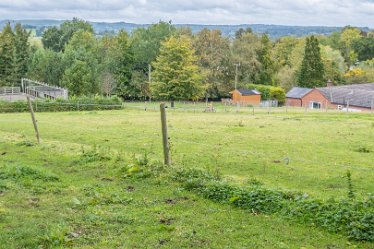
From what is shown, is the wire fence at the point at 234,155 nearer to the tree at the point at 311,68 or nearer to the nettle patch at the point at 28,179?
the nettle patch at the point at 28,179

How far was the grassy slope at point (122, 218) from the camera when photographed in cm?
695

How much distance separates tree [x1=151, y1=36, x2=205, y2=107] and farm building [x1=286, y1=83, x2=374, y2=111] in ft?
61.8

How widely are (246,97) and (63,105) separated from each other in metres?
37.9

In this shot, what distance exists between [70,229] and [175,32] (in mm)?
73854

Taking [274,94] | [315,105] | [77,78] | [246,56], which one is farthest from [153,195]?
[246,56]

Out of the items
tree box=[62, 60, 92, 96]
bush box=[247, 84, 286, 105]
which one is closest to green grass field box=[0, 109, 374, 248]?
tree box=[62, 60, 92, 96]

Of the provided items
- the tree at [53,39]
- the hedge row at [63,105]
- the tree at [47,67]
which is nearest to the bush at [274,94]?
the tree at [47,67]

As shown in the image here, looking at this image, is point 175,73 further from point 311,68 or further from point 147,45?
point 311,68

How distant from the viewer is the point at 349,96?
59.7 meters

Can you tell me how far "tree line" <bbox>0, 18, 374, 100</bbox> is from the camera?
58625 millimetres

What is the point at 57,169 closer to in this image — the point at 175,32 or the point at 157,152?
the point at 157,152

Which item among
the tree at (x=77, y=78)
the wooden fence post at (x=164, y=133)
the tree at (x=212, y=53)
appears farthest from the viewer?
the tree at (x=212, y=53)

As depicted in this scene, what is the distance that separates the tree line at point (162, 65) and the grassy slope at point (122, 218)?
46910 millimetres

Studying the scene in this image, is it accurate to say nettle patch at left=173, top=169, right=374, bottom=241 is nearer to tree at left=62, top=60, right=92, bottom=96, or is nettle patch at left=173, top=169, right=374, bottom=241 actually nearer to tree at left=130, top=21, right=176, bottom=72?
tree at left=62, top=60, right=92, bottom=96
